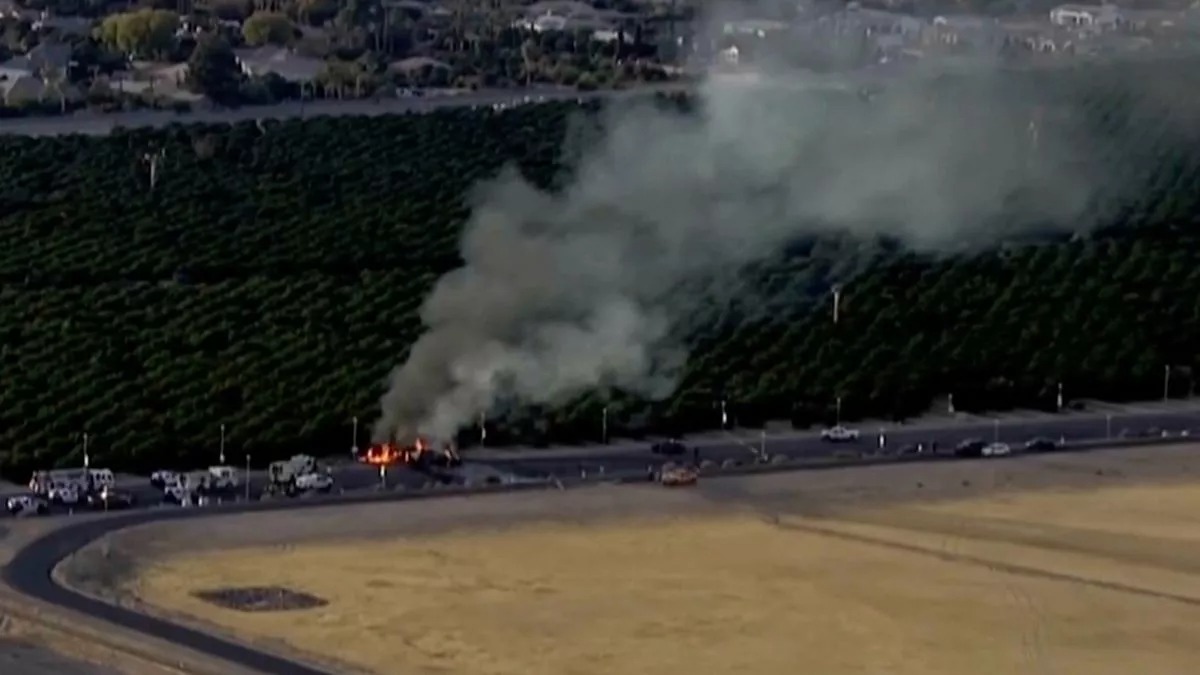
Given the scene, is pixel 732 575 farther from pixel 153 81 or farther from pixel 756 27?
pixel 153 81

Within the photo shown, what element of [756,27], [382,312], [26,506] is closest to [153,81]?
[756,27]

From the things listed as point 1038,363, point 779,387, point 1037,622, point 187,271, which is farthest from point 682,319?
point 1037,622

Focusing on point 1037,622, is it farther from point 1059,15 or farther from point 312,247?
point 1059,15

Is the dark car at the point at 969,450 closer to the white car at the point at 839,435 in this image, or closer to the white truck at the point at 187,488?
the white car at the point at 839,435

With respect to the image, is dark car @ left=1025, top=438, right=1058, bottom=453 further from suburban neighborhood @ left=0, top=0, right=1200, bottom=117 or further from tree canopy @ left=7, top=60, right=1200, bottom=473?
Answer: suburban neighborhood @ left=0, top=0, right=1200, bottom=117

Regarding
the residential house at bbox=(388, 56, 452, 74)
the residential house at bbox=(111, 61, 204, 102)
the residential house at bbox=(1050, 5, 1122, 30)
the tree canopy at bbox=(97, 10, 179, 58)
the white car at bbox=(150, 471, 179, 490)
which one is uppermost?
the tree canopy at bbox=(97, 10, 179, 58)

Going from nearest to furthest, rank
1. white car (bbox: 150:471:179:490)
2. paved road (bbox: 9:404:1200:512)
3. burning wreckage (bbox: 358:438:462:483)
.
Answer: white car (bbox: 150:471:179:490)
paved road (bbox: 9:404:1200:512)
burning wreckage (bbox: 358:438:462:483)

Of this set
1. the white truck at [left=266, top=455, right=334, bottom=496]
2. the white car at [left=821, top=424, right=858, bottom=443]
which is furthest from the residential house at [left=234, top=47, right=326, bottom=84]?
the white truck at [left=266, top=455, right=334, bottom=496]
